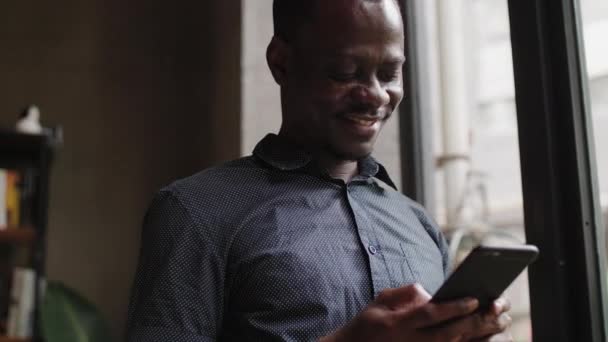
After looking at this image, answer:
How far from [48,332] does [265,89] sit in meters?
1.12

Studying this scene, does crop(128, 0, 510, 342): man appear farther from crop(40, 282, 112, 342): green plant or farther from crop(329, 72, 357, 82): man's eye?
crop(40, 282, 112, 342): green plant

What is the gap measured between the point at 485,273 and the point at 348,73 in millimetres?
362

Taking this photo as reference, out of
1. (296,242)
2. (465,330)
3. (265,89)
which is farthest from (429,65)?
(465,330)

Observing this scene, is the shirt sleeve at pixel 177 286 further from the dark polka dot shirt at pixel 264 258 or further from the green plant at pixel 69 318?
the green plant at pixel 69 318

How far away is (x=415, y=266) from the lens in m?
1.01

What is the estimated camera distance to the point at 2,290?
264cm

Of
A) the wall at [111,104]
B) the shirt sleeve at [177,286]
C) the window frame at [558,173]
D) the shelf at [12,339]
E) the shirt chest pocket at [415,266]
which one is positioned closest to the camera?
the shirt sleeve at [177,286]

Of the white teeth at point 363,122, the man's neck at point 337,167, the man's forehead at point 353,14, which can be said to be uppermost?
the man's forehead at point 353,14

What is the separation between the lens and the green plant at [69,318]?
2510 millimetres

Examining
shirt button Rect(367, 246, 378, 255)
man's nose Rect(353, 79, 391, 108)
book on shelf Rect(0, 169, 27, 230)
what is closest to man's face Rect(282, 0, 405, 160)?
man's nose Rect(353, 79, 391, 108)

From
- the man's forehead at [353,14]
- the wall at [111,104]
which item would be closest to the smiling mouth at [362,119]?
the man's forehead at [353,14]

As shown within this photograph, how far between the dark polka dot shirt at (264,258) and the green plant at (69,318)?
169 centimetres

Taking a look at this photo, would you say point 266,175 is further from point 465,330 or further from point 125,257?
point 125,257

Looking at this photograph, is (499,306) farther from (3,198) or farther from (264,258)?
(3,198)
